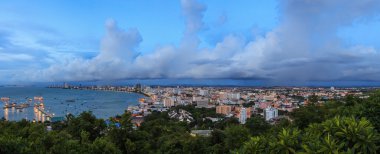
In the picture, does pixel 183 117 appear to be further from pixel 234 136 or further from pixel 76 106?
pixel 76 106

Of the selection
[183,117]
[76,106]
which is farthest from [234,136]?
[76,106]

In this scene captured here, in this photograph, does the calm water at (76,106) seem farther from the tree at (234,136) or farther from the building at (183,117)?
the tree at (234,136)

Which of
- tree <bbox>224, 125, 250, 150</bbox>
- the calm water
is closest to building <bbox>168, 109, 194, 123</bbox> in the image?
the calm water

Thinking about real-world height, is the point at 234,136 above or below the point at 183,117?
above

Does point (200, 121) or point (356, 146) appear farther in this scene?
point (200, 121)

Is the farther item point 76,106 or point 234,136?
point 76,106

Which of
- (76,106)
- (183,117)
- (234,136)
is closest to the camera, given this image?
(234,136)

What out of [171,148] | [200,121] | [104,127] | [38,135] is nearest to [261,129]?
[171,148]

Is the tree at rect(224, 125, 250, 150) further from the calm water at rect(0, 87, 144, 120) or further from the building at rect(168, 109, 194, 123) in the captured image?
the calm water at rect(0, 87, 144, 120)

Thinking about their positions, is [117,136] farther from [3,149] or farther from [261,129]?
[261,129]

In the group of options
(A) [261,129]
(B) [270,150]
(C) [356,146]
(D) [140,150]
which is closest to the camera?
(C) [356,146]

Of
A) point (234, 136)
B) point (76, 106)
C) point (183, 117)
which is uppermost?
point (234, 136)
